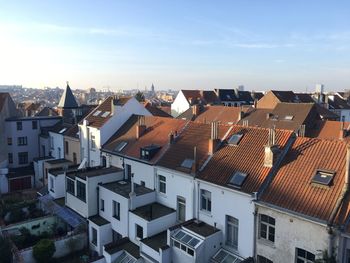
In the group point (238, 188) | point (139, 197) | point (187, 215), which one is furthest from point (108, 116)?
point (238, 188)

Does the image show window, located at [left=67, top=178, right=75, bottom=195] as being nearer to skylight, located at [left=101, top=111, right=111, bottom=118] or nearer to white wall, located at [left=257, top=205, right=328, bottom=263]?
skylight, located at [left=101, top=111, right=111, bottom=118]

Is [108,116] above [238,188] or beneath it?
above

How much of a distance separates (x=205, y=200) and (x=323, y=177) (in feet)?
26.6

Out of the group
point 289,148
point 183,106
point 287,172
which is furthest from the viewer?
point 183,106

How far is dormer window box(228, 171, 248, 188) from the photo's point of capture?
20678mm

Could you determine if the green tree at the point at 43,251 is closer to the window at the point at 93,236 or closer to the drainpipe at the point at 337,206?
the window at the point at 93,236

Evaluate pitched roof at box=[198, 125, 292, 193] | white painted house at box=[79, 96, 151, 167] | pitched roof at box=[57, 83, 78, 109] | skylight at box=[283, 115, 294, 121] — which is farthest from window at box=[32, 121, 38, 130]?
skylight at box=[283, 115, 294, 121]

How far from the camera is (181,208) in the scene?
24812 mm

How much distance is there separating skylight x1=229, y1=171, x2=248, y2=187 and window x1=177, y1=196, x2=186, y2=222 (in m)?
4.85

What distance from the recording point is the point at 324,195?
57.2 ft

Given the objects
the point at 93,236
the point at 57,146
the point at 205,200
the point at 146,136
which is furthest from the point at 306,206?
the point at 57,146

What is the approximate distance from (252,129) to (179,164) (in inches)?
247

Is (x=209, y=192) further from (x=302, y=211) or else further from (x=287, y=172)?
(x=302, y=211)

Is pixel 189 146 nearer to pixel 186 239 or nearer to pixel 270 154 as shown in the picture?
pixel 270 154
